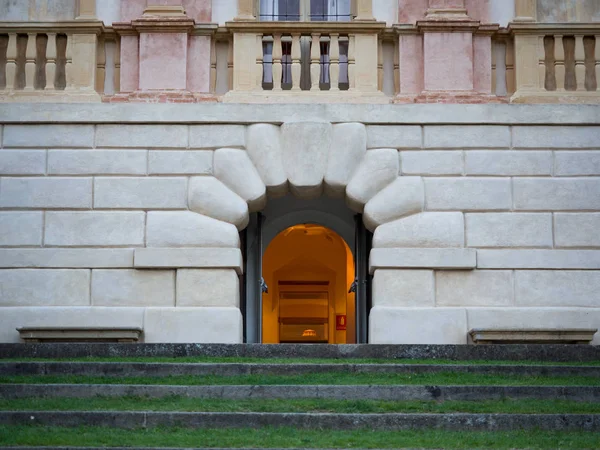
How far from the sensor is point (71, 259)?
17578 mm

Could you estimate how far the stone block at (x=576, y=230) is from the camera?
58.2 feet

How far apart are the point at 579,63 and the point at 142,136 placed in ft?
21.2

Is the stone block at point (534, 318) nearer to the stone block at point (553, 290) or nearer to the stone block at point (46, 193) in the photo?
the stone block at point (553, 290)

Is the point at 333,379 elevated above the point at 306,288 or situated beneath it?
situated beneath

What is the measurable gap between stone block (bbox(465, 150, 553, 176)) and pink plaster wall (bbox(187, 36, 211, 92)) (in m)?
3.99

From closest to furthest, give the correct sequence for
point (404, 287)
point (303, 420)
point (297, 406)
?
point (303, 420), point (297, 406), point (404, 287)

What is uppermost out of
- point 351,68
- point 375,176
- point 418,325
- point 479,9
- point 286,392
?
point 479,9

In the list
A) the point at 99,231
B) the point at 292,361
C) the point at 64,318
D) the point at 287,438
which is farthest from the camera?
the point at 99,231

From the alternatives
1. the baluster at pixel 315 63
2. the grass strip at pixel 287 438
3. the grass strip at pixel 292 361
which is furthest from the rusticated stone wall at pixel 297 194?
the grass strip at pixel 287 438

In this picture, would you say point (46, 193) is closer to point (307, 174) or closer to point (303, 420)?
point (307, 174)

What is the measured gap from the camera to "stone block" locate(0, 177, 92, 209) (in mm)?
17797

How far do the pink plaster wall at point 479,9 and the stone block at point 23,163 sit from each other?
6.58 metres

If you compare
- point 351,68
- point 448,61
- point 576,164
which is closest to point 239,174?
point 351,68

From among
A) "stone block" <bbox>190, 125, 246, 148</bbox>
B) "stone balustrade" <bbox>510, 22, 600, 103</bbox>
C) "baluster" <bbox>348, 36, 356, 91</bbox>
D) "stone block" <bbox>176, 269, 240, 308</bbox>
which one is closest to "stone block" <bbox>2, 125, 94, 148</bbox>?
"stone block" <bbox>190, 125, 246, 148</bbox>
